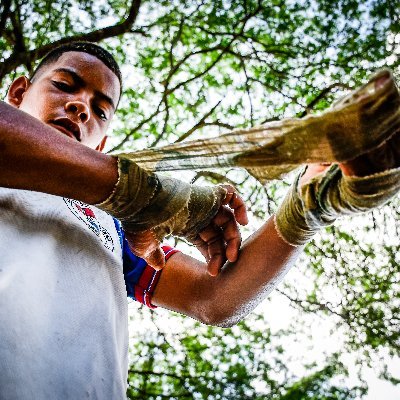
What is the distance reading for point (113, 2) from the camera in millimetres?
4789

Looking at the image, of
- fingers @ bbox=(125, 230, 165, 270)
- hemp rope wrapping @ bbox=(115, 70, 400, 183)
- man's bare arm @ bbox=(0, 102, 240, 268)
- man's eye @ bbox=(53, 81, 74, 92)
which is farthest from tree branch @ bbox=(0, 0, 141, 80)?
hemp rope wrapping @ bbox=(115, 70, 400, 183)

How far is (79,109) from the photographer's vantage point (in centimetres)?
200

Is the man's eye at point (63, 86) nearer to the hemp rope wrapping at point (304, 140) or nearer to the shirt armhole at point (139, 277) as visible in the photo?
the shirt armhole at point (139, 277)

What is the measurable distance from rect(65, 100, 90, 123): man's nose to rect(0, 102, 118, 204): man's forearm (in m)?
0.84

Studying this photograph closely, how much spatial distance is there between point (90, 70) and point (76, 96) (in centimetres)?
22

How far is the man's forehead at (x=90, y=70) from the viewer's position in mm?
2162

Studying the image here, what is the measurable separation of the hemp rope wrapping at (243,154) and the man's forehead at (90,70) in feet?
3.19

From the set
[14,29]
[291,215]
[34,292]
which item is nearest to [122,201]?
[34,292]

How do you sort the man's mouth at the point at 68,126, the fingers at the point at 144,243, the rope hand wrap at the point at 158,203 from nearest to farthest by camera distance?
the rope hand wrap at the point at 158,203, the fingers at the point at 144,243, the man's mouth at the point at 68,126

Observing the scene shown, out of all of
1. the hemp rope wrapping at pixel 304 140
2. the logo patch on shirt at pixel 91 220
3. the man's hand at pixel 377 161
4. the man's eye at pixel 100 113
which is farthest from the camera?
the man's eye at pixel 100 113

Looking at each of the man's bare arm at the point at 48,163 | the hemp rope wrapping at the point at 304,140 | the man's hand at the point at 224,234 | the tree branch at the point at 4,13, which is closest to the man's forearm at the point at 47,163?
the man's bare arm at the point at 48,163

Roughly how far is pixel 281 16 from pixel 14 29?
2.98m

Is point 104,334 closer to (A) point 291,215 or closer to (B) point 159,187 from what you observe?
(B) point 159,187

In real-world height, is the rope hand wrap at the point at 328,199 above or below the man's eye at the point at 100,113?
below
